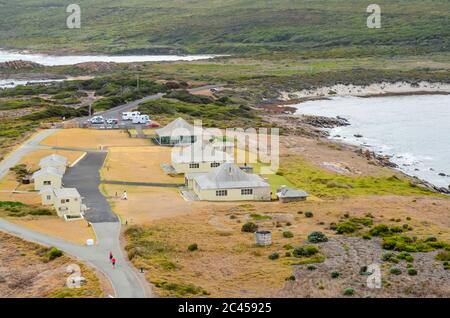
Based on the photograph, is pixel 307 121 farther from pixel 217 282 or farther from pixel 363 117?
pixel 217 282

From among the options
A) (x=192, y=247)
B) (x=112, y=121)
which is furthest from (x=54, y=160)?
(x=112, y=121)

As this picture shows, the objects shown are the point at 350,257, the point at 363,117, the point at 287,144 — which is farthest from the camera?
the point at 363,117

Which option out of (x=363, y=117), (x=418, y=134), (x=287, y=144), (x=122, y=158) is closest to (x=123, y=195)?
(x=122, y=158)

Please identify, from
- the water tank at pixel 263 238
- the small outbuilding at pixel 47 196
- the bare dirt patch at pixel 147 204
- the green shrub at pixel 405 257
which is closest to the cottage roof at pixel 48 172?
the bare dirt patch at pixel 147 204

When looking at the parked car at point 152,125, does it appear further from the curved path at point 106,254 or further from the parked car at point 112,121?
the curved path at point 106,254

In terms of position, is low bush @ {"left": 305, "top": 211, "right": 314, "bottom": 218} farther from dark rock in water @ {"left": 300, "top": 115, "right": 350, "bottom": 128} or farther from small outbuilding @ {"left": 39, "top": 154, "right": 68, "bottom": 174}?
dark rock in water @ {"left": 300, "top": 115, "right": 350, "bottom": 128}

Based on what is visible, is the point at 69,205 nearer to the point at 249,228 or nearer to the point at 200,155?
the point at 249,228
